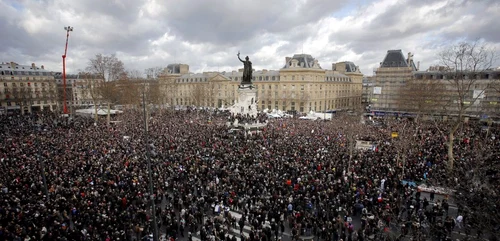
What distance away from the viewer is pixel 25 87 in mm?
70688

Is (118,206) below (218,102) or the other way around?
below

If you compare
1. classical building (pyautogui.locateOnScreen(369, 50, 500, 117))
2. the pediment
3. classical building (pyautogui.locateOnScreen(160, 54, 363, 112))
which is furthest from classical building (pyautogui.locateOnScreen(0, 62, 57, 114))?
classical building (pyautogui.locateOnScreen(369, 50, 500, 117))

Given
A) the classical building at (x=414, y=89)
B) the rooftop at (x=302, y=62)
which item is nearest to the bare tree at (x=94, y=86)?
the rooftop at (x=302, y=62)

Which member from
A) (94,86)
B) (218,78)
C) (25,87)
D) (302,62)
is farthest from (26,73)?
(302,62)

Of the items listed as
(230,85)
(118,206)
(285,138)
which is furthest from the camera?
(230,85)

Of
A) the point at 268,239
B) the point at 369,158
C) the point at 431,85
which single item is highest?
the point at 431,85

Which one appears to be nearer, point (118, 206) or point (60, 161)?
point (118, 206)

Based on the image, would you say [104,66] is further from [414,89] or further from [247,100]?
[414,89]

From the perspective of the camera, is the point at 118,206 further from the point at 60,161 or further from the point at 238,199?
the point at 60,161

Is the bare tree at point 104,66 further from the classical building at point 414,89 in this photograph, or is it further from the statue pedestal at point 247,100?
the classical building at point 414,89

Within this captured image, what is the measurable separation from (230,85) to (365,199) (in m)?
65.9

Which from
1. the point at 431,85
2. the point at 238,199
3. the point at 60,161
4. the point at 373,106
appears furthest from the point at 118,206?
the point at 373,106

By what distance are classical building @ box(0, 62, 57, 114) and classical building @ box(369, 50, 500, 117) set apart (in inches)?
2855

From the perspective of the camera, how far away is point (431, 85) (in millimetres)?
40562
